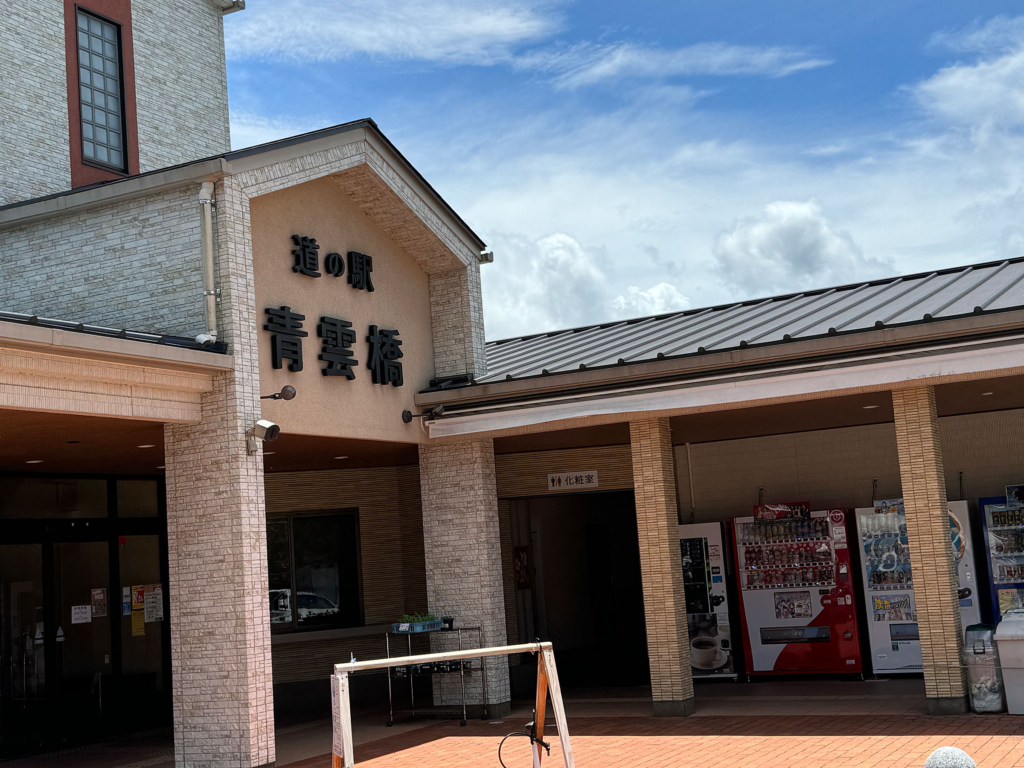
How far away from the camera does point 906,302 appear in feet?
41.8

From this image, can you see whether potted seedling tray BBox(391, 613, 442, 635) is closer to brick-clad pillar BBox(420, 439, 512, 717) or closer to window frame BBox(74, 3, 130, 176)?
brick-clad pillar BBox(420, 439, 512, 717)

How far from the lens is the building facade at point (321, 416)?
10.5 m

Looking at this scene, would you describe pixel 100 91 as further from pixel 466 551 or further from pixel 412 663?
pixel 412 663

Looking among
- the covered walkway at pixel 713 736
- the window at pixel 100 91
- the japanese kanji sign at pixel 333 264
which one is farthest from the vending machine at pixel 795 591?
the window at pixel 100 91

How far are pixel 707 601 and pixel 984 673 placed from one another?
538 centimetres

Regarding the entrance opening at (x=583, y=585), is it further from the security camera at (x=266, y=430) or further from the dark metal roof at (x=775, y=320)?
the security camera at (x=266, y=430)

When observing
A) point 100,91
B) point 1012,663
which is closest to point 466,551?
point 1012,663

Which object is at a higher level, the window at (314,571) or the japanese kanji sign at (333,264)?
the japanese kanji sign at (333,264)

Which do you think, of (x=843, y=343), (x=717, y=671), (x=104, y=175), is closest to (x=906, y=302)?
(x=843, y=343)

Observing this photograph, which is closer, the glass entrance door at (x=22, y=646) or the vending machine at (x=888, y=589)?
the glass entrance door at (x=22, y=646)

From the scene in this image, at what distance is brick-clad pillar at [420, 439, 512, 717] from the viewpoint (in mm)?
13805

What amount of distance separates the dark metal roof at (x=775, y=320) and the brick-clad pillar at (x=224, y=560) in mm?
3860

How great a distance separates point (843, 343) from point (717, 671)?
6812 mm

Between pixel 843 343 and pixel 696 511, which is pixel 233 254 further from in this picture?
pixel 696 511
